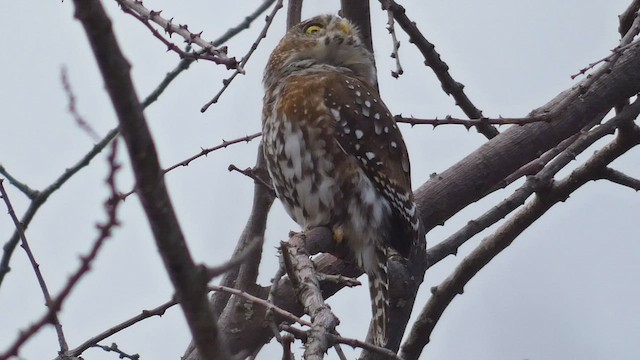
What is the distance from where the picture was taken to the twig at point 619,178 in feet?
14.7

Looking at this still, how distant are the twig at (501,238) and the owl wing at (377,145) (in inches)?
10.7

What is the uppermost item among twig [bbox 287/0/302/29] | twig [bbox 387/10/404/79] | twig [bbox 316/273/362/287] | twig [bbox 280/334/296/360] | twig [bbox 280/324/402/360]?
twig [bbox 287/0/302/29]

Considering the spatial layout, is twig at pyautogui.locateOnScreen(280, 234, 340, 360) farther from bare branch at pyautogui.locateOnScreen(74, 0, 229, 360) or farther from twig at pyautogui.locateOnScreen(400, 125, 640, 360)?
twig at pyautogui.locateOnScreen(400, 125, 640, 360)

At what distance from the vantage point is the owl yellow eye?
5387mm

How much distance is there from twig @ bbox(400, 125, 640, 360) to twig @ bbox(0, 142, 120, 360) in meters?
2.92

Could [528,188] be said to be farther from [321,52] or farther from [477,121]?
[321,52]

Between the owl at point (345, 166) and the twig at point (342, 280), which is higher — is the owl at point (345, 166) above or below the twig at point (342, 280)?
above

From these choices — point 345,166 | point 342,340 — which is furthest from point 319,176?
point 342,340

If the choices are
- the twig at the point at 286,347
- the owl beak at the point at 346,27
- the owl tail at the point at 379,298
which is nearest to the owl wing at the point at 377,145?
the owl tail at the point at 379,298

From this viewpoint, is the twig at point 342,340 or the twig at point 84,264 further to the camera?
the twig at point 342,340

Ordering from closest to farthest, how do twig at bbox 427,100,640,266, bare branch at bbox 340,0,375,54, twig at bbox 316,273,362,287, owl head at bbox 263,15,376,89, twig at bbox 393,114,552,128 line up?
twig at bbox 316,273,362,287 < twig at bbox 393,114,552,128 < twig at bbox 427,100,640,266 < bare branch at bbox 340,0,375,54 < owl head at bbox 263,15,376,89

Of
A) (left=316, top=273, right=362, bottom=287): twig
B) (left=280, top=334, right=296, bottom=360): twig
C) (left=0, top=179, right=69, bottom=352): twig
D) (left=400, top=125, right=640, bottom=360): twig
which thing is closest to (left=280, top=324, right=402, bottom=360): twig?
(left=280, top=334, right=296, bottom=360): twig

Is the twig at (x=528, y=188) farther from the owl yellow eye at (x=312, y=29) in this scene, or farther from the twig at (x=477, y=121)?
the owl yellow eye at (x=312, y=29)

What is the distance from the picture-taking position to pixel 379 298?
4.22 m
